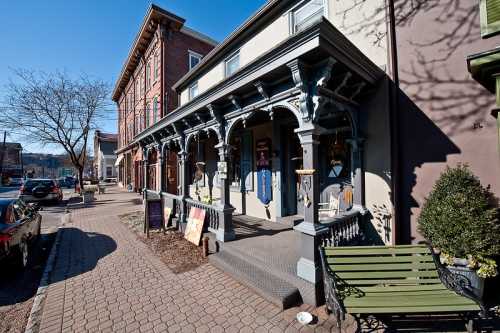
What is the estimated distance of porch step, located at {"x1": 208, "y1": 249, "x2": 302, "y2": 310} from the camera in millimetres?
3421

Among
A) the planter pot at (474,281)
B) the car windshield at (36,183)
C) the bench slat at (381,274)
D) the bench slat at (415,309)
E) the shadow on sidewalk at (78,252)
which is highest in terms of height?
the car windshield at (36,183)

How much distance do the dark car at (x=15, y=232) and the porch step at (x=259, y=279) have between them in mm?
3714

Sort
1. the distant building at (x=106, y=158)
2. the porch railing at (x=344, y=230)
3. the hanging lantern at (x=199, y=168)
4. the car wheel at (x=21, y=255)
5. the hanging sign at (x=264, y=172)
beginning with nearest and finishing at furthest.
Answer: the porch railing at (x=344, y=230) < the car wheel at (x=21, y=255) < the hanging sign at (x=264, y=172) < the hanging lantern at (x=199, y=168) < the distant building at (x=106, y=158)

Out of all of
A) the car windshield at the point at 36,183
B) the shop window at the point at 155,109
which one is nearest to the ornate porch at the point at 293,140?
the shop window at the point at 155,109

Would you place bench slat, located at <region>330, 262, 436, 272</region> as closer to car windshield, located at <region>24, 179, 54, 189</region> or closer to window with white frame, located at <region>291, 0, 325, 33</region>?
window with white frame, located at <region>291, 0, 325, 33</region>

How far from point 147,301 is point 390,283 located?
11.5 ft

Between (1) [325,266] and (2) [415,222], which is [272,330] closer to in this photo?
(1) [325,266]

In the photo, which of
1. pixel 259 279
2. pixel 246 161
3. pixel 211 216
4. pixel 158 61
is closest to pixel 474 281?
pixel 259 279

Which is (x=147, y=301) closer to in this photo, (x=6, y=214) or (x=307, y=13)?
(x=6, y=214)

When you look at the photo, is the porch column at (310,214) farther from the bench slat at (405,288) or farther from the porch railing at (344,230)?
the bench slat at (405,288)

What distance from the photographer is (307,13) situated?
6.45 metres

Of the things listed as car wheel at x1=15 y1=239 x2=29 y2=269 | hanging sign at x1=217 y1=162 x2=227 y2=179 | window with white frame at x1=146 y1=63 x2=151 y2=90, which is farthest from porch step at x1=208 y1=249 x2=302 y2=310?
window with white frame at x1=146 y1=63 x2=151 y2=90

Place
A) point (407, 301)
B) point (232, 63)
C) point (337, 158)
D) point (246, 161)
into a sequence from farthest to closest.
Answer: point (232, 63) < point (246, 161) < point (337, 158) < point (407, 301)

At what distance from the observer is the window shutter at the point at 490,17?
277 centimetres
